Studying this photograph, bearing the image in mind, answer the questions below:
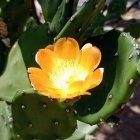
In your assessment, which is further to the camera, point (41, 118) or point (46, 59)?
point (41, 118)

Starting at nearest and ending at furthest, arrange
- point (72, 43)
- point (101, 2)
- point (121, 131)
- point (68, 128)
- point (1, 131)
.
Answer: point (72, 43)
point (101, 2)
point (68, 128)
point (1, 131)
point (121, 131)

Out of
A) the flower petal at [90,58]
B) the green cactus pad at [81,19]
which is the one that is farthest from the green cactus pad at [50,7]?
the flower petal at [90,58]

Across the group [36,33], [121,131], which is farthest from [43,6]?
[121,131]

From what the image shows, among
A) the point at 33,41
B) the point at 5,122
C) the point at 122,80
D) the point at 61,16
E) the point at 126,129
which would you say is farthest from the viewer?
the point at 126,129

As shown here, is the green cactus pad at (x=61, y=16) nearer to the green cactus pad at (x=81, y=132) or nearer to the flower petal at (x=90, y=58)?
the flower petal at (x=90, y=58)

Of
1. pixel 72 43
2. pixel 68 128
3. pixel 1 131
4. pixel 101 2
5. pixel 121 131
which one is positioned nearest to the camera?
pixel 72 43

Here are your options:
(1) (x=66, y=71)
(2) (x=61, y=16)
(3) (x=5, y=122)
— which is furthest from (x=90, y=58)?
(3) (x=5, y=122)

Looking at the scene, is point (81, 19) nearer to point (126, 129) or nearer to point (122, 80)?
point (122, 80)

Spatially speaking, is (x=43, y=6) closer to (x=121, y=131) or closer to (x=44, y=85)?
(x=44, y=85)
